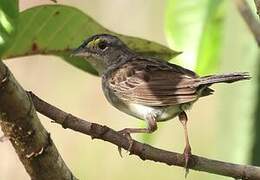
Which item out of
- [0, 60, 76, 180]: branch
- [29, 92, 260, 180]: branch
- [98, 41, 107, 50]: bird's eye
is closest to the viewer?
[0, 60, 76, 180]: branch

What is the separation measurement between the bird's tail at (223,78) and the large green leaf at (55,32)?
407 mm

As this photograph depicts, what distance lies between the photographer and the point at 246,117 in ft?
10.3

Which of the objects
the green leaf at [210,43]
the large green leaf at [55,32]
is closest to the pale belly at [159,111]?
the green leaf at [210,43]

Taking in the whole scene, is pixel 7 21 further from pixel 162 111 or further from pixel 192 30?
pixel 162 111

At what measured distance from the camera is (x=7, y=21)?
176 cm

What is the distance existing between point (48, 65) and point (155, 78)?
3.88m

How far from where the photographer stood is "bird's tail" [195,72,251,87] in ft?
9.34

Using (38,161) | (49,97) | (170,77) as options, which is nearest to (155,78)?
(170,77)

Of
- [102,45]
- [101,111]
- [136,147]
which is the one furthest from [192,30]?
[101,111]

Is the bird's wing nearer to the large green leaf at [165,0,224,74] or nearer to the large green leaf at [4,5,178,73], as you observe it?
the large green leaf at [165,0,224,74]

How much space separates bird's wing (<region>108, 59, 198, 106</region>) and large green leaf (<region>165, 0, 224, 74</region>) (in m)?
0.56

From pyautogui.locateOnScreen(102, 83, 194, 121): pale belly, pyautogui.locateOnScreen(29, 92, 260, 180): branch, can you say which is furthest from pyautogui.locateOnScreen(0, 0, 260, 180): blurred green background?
pyautogui.locateOnScreen(29, 92, 260, 180): branch

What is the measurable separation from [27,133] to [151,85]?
1372 millimetres

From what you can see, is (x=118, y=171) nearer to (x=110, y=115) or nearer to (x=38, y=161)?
(x=110, y=115)
